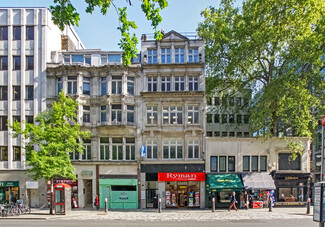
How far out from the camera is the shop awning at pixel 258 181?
25.8m

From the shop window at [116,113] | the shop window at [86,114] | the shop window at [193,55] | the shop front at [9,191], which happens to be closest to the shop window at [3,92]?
the shop window at [86,114]

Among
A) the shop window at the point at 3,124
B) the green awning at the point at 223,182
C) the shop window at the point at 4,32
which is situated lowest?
the green awning at the point at 223,182

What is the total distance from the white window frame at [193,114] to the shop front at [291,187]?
857 centimetres

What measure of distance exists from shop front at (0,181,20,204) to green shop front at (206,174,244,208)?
17346mm

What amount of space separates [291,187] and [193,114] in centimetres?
1111

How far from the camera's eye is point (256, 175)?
88.2 ft

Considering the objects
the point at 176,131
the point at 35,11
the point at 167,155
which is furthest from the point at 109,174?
the point at 35,11

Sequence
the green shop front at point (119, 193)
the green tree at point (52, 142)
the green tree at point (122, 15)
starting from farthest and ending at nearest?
1. the green shop front at point (119, 193)
2. the green tree at point (52, 142)
3. the green tree at point (122, 15)

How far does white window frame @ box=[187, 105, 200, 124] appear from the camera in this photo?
27406mm

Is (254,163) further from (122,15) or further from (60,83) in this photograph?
(122,15)

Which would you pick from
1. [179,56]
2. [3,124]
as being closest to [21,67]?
[3,124]

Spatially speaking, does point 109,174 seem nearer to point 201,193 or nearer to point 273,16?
point 201,193

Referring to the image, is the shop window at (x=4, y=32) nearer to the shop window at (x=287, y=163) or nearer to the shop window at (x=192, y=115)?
the shop window at (x=192, y=115)

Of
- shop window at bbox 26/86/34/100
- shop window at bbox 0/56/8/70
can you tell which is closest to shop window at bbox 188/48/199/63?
shop window at bbox 26/86/34/100
